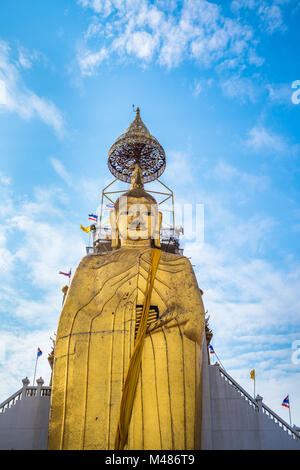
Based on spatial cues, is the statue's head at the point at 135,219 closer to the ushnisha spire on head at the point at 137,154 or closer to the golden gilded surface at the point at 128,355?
the golden gilded surface at the point at 128,355

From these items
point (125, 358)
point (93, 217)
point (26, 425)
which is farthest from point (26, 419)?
point (93, 217)

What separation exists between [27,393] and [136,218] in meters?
4.59

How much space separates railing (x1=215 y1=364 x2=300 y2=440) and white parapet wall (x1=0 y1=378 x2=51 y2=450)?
4.13 meters

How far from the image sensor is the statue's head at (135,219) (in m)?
9.24

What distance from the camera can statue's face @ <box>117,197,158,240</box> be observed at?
923 centimetres

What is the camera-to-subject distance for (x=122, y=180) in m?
12.7

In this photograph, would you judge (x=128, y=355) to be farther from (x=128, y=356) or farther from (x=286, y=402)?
(x=286, y=402)

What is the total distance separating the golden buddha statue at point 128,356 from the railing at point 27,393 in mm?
2697

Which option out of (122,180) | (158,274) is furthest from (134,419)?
(122,180)

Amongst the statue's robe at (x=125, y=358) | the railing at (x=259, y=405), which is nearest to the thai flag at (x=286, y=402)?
the railing at (x=259, y=405)

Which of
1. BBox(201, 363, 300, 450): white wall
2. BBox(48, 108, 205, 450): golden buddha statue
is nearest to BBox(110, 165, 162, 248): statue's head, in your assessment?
BBox(48, 108, 205, 450): golden buddha statue

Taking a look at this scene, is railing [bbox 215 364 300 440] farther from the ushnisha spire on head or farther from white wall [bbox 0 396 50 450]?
the ushnisha spire on head
